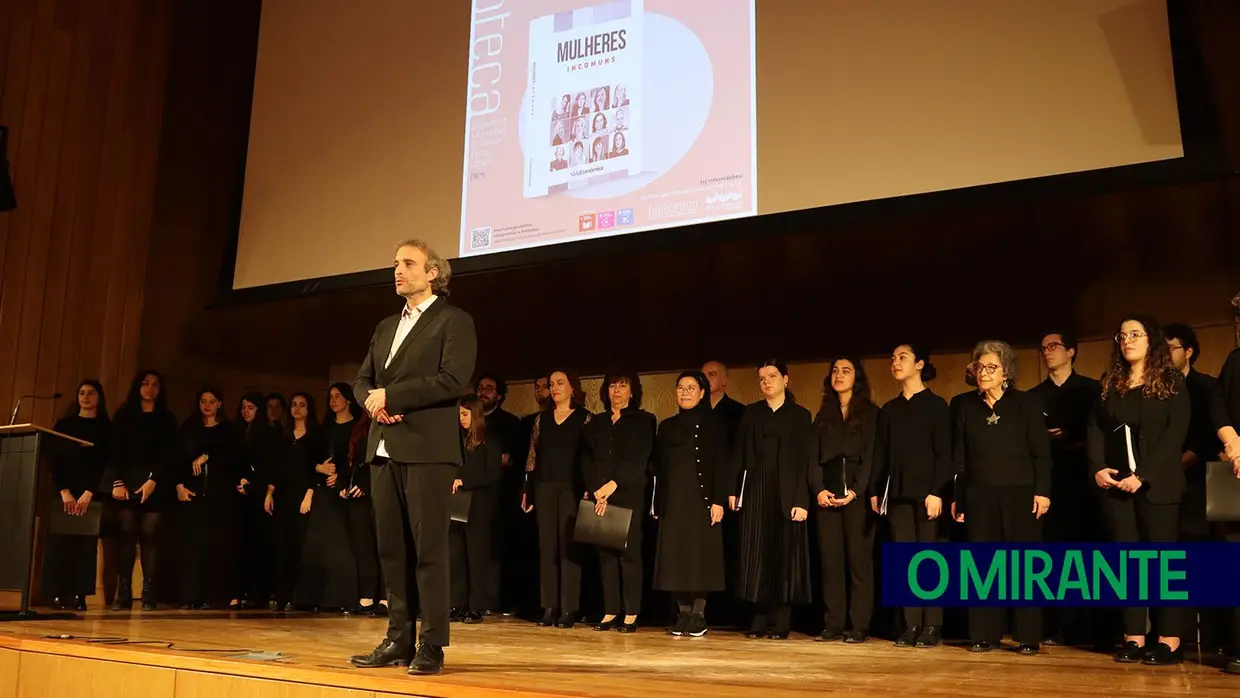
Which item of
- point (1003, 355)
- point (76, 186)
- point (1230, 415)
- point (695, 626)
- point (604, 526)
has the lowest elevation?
point (695, 626)

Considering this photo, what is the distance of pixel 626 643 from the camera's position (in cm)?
440

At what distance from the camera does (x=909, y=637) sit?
447cm

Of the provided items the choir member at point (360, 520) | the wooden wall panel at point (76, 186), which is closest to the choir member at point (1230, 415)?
the choir member at point (360, 520)

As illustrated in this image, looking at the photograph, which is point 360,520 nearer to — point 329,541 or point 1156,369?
point 329,541

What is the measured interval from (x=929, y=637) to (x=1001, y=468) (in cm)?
77

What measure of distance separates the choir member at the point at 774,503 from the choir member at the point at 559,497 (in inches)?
33.9

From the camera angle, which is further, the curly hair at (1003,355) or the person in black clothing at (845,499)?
the person in black clothing at (845,499)

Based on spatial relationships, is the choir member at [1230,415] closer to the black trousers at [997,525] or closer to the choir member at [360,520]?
the black trousers at [997,525]

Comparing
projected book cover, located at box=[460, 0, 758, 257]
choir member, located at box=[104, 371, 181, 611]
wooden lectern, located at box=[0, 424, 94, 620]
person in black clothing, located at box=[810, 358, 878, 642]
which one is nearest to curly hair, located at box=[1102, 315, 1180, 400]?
person in black clothing, located at box=[810, 358, 878, 642]

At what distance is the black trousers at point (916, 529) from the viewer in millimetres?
4477

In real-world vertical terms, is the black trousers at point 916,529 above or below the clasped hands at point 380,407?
below

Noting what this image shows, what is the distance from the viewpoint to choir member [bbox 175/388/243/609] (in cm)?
641

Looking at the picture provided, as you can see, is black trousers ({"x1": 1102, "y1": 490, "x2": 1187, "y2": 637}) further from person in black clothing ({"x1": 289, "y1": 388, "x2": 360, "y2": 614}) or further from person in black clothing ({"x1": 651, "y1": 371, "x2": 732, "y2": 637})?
person in black clothing ({"x1": 289, "y1": 388, "x2": 360, "y2": 614})

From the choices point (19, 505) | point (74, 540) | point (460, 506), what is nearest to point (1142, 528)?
point (460, 506)
